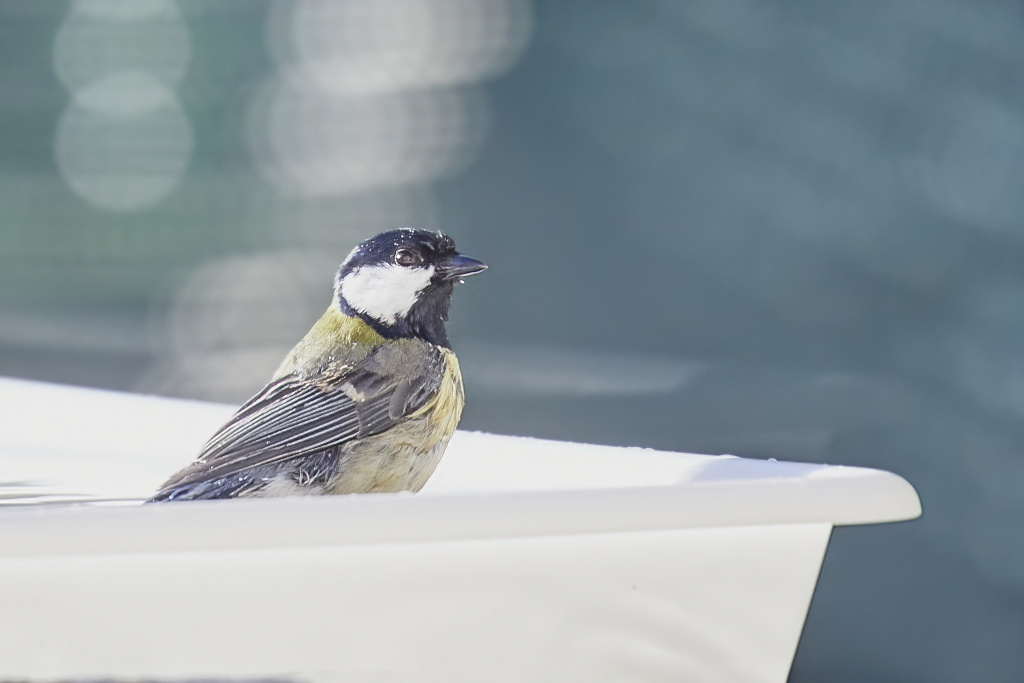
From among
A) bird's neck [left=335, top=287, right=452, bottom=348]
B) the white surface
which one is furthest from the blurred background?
the white surface

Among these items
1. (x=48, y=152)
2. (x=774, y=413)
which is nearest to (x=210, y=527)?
(x=774, y=413)

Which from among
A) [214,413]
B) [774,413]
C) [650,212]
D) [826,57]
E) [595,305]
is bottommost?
[214,413]

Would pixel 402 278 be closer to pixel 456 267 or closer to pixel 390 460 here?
pixel 456 267

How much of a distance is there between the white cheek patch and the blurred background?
867mm

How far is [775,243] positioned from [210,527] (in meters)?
1.32

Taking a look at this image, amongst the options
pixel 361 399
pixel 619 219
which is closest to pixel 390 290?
pixel 361 399

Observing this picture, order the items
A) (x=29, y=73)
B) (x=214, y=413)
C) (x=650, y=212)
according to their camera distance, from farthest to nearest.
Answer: (x=29, y=73) → (x=650, y=212) → (x=214, y=413)

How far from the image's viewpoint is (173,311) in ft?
7.16

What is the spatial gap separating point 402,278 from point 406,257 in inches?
0.8

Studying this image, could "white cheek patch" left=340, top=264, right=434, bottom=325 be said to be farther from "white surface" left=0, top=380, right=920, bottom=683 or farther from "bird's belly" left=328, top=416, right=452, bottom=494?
"white surface" left=0, top=380, right=920, bottom=683

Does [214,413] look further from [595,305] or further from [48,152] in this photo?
[48,152]

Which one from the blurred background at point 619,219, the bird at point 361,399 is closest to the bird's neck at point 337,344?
the bird at point 361,399

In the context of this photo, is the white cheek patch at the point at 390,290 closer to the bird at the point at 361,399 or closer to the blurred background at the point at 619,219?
the bird at the point at 361,399

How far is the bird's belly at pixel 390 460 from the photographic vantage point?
31.9 inches
